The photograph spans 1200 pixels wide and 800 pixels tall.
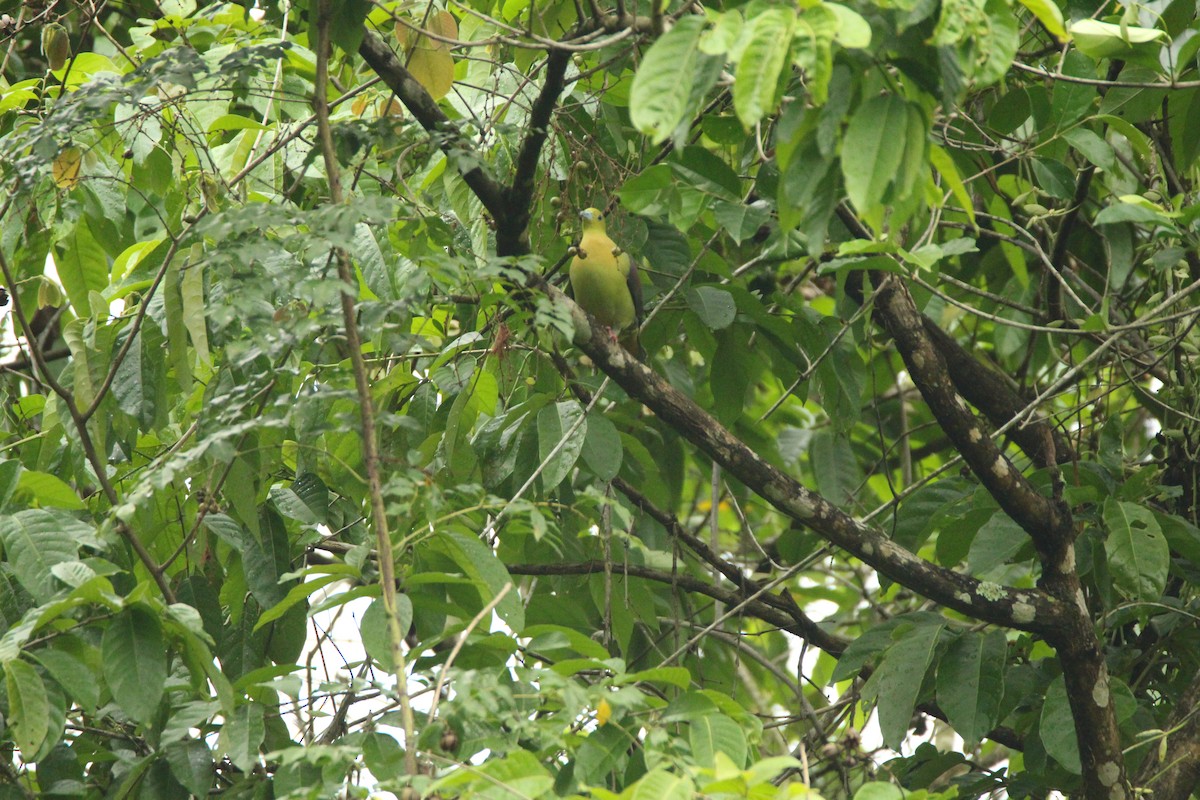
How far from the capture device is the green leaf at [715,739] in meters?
2.05

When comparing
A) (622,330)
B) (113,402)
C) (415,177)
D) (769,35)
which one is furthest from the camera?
(622,330)

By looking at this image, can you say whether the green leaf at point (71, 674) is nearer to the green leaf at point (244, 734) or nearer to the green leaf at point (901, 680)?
the green leaf at point (244, 734)

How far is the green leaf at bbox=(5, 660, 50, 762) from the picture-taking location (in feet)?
6.74

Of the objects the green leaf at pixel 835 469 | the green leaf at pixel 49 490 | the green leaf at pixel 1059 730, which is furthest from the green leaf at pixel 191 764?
the green leaf at pixel 835 469

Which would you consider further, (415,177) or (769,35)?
(415,177)

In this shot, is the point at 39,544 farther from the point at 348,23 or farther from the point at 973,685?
the point at 973,685

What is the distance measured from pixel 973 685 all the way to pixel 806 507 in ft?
1.90

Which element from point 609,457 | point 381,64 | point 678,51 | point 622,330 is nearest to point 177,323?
point 381,64

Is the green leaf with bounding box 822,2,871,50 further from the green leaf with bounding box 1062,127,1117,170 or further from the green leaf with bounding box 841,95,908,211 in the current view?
the green leaf with bounding box 1062,127,1117,170

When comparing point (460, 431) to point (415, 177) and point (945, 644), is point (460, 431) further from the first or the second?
point (945, 644)

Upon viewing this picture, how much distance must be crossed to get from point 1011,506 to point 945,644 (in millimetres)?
368

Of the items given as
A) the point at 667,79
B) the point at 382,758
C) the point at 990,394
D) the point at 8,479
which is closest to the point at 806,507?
the point at 990,394

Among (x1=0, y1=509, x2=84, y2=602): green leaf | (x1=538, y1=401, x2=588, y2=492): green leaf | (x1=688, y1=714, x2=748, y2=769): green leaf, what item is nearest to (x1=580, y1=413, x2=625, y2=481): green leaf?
(x1=538, y1=401, x2=588, y2=492): green leaf

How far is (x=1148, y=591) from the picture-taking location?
2.88m
